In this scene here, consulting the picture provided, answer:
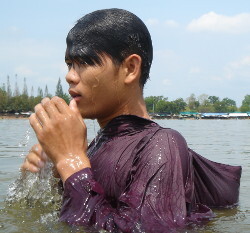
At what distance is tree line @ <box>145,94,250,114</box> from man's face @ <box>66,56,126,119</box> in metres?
137

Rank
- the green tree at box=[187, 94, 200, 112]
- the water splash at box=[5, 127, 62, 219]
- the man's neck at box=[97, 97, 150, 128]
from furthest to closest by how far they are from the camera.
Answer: the green tree at box=[187, 94, 200, 112] < the water splash at box=[5, 127, 62, 219] < the man's neck at box=[97, 97, 150, 128]

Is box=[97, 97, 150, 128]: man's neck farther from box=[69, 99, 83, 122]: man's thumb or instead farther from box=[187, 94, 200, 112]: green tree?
box=[187, 94, 200, 112]: green tree

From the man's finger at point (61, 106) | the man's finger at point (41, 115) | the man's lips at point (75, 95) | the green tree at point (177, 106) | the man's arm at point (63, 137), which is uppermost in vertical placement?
the man's lips at point (75, 95)

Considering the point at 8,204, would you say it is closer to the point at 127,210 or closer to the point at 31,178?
the point at 31,178

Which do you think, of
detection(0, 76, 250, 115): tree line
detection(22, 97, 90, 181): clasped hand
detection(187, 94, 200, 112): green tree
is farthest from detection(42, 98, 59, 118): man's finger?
detection(187, 94, 200, 112): green tree

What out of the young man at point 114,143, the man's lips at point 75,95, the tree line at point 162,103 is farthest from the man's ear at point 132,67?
the tree line at point 162,103

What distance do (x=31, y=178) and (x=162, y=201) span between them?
1287mm

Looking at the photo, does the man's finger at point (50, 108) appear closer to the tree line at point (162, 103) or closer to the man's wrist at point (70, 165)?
the man's wrist at point (70, 165)

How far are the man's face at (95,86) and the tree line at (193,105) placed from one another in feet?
448

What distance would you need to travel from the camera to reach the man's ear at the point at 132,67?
8.38 ft

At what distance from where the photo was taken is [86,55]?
98.7 inches

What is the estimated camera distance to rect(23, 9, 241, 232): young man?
2.16m

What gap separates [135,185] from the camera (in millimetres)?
2199

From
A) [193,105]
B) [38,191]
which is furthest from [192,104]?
[38,191]
